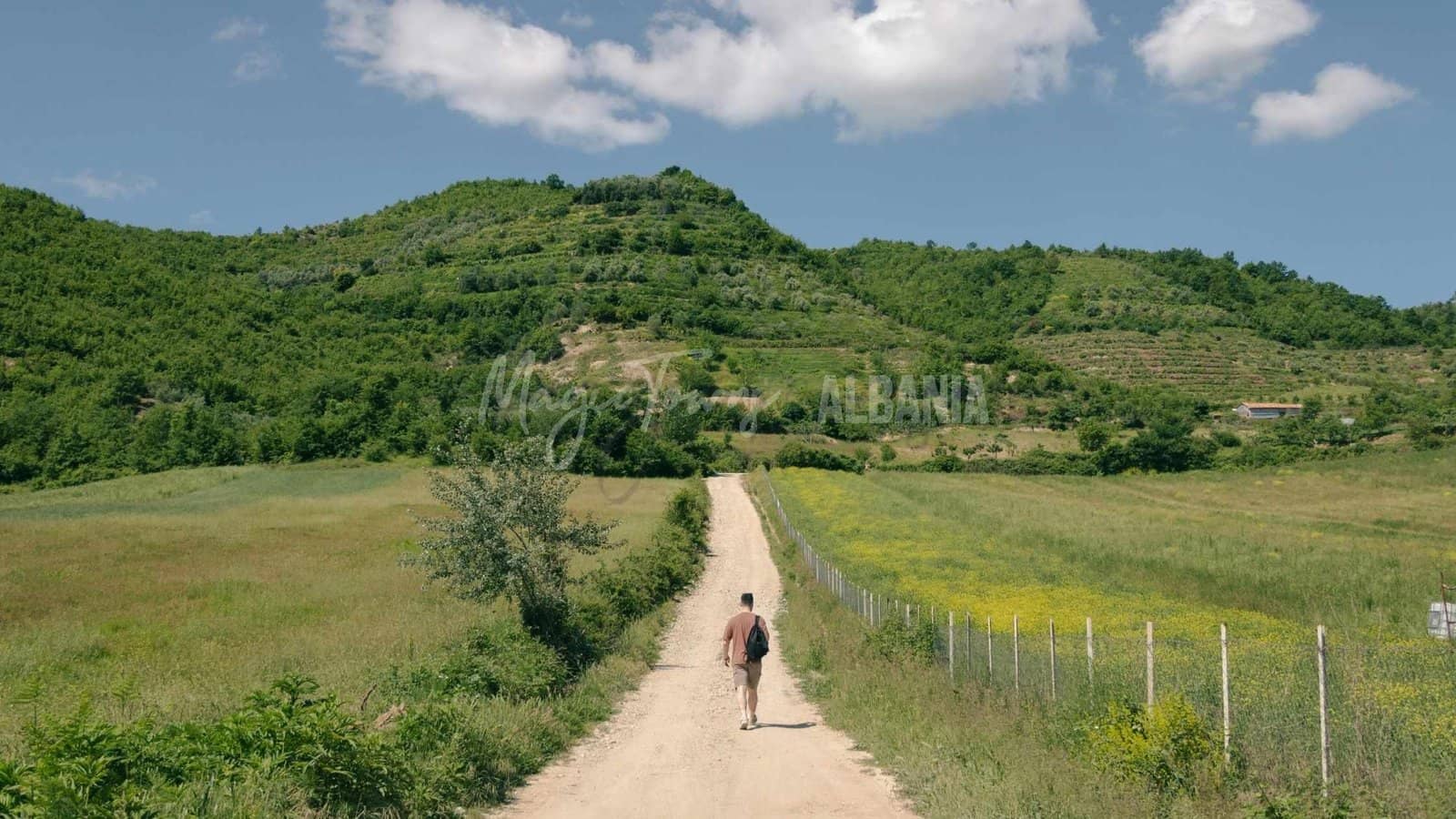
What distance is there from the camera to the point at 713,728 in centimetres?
1444

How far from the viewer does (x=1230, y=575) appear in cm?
3078

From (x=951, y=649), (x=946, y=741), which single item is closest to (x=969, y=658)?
(x=951, y=649)

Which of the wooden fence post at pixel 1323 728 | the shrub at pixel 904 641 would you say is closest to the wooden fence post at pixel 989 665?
the shrub at pixel 904 641

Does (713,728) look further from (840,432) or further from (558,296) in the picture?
(558,296)

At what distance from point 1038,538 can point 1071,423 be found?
244ft

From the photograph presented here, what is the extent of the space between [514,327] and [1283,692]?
12555 centimetres

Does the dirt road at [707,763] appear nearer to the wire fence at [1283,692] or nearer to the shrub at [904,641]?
the shrub at [904,641]

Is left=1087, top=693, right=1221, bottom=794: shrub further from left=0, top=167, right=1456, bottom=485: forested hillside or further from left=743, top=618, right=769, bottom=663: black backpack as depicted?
left=0, top=167, right=1456, bottom=485: forested hillside

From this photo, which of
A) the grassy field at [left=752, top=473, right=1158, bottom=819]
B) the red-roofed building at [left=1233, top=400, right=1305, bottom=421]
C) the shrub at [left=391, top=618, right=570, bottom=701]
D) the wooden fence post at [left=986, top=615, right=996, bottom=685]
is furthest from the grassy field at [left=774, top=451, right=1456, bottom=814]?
the red-roofed building at [left=1233, top=400, right=1305, bottom=421]

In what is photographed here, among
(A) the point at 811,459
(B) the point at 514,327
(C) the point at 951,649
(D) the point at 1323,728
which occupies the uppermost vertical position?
(B) the point at 514,327

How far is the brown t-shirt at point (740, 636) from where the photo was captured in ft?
48.3

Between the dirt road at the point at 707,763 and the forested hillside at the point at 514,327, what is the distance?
5062cm

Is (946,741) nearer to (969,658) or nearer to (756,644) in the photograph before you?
(969,658)

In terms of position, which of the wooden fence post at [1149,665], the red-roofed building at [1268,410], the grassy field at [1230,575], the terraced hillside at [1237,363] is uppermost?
the terraced hillside at [1237,363]
